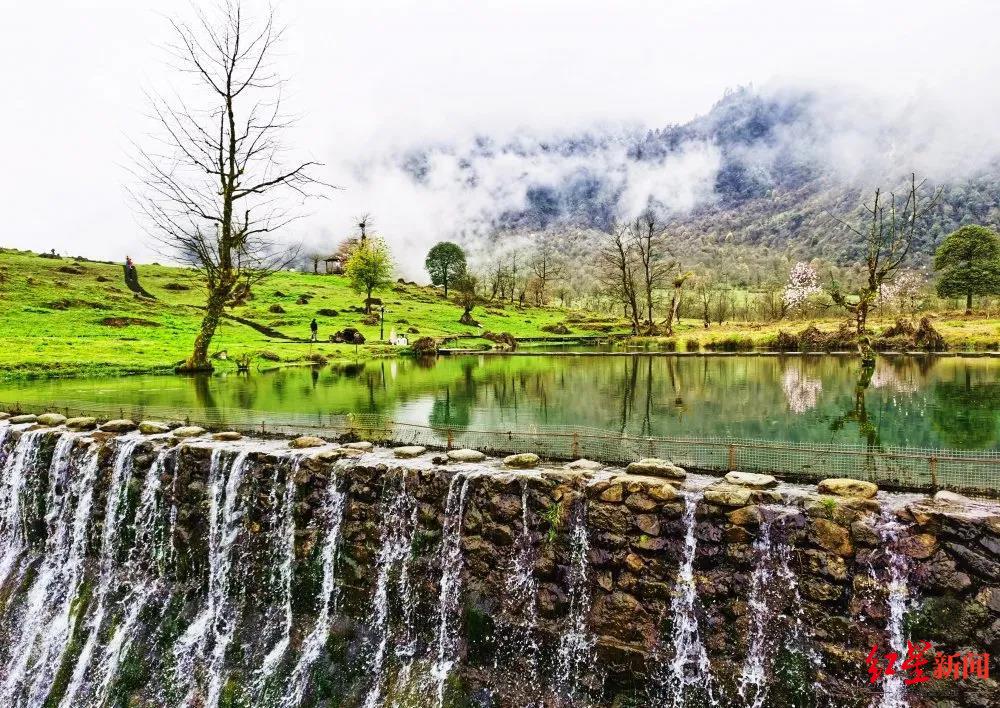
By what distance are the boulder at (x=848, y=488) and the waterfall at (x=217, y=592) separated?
1411 centimetres

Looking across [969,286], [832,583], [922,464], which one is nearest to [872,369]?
[922,464]

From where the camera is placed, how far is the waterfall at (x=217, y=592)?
43.9ft

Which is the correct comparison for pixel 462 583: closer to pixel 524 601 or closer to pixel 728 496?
pixel 524 601

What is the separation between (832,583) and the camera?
947 centimetres

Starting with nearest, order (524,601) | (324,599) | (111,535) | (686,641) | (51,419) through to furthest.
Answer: (686,641) < (524,601) < (324,599) < (111,535) < (51,419)

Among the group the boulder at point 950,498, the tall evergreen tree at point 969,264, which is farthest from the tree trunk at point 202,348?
the tall evergreen tree at point 969,264

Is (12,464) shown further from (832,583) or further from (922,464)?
(922,464)

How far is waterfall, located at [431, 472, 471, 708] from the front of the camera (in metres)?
12.0

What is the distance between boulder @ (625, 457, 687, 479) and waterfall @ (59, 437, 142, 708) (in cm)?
1502

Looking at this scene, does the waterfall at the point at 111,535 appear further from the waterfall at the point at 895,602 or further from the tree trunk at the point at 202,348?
the tree trunk at the point at 202,348

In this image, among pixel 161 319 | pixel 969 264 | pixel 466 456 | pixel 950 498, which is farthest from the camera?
pixel 969 264

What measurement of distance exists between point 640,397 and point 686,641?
17.4 meters

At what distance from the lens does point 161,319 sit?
69875 millimetres

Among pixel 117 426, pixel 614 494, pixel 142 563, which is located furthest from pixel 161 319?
pixel 614 494
